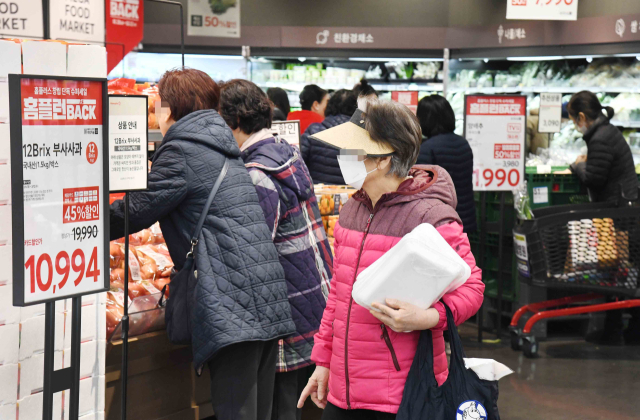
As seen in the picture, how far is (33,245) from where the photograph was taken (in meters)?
1.87

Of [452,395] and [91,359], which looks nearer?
[452,395]

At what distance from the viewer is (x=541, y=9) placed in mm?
7324

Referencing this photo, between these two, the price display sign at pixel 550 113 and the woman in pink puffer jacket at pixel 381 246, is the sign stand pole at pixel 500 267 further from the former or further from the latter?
the woman in pink puffer jacket at pixel 381 246

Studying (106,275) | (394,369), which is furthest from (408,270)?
(106,275)

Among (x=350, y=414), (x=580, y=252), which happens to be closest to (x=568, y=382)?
(x=580, y=252)

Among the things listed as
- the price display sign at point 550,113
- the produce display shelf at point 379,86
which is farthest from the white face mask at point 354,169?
the produce display shelf at point 379,86

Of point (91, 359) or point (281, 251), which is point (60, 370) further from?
point (281, 251)

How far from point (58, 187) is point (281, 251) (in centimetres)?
144

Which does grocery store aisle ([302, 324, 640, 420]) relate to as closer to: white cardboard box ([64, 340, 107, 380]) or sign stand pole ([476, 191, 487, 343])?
sign stand pole ([476, 191, 487, 343])

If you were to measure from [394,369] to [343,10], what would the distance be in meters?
8.22

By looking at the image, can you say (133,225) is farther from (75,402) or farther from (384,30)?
(384,30)

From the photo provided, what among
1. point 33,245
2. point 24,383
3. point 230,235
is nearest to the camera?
point 33,245

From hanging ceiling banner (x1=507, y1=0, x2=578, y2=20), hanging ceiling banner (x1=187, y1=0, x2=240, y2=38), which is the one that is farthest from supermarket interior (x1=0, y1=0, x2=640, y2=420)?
hanging ceiling banner (x1=187, y1=0, x2=240, y2=38)

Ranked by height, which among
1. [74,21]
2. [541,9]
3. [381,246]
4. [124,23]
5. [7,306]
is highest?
[541,9]
